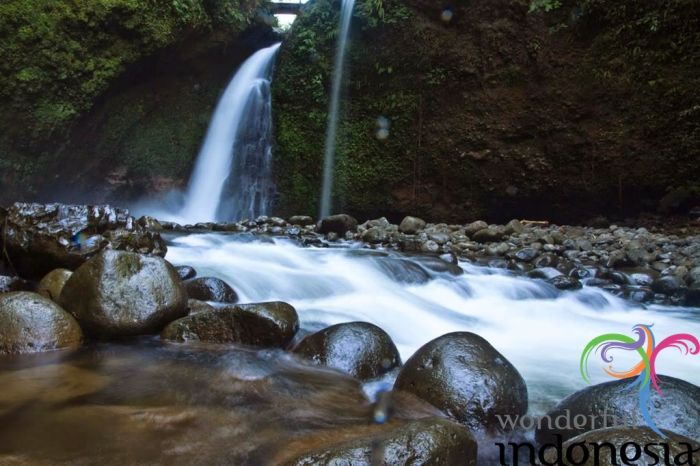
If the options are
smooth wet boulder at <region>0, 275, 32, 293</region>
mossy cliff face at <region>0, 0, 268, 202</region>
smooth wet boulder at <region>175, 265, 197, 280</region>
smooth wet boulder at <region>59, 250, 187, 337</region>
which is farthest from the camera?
mossy cliff face at <region>0, 0, 268, 202</region>

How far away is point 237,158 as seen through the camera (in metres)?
13.6

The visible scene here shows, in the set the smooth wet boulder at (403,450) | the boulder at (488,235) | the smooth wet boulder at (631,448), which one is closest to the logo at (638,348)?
the smooth wet boulder at (631,448)

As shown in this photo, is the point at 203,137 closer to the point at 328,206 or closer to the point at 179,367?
the point at 328,206

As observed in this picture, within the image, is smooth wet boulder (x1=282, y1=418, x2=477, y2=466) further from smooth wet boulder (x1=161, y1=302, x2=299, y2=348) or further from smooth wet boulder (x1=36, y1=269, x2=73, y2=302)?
smooth wet boulder (x1=36, y1=269, x2=73, y2=302)

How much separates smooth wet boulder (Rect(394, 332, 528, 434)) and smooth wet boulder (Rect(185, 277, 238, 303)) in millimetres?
2492

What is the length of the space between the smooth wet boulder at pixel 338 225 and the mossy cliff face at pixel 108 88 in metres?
5.71

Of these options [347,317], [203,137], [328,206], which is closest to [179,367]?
[347,317]

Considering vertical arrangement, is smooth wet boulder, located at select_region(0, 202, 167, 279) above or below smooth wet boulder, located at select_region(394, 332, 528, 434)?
above

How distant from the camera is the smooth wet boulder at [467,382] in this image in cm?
261

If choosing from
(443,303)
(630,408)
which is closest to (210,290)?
(443,303)

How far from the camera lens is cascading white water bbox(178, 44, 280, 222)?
43.3 ft

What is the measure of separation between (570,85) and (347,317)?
28.3 ft

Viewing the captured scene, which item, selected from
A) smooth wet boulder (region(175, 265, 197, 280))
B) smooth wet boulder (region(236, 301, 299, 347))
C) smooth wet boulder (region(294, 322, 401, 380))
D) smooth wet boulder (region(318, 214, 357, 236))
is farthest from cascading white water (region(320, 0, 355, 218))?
smooth wet boulder (region(294, 322, 401, 380))

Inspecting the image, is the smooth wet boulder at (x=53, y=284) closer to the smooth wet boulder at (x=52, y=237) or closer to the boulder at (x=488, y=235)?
the smooth wet boulder at (x=52, y=237)
